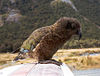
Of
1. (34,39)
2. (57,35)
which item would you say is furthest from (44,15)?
(57,35)

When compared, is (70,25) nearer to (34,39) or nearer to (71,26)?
(71,26)

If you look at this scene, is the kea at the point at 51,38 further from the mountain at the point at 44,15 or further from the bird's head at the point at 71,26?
the mountain at the point at 44,15

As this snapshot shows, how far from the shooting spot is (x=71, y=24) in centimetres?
276

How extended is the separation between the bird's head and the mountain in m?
32.9

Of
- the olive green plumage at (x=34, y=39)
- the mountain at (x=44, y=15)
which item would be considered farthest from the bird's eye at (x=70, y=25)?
the mountain at (x=44, y=15)

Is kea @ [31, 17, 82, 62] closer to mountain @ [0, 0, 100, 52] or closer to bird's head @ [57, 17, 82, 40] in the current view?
bird's head @ [57, 17, 82, 40]

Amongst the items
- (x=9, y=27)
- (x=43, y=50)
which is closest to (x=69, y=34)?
(x=43, y=50)

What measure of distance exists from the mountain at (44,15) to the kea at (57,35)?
108 feet

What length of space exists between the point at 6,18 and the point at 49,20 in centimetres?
850

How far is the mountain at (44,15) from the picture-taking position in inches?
1593

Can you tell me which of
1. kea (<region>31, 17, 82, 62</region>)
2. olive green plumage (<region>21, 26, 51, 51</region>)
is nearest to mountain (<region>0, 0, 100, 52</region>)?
olive green plumage (<region>21, 26, 51, 51</region>)

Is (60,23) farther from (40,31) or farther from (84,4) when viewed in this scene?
(84,4)

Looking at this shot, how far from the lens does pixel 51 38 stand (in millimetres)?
2801

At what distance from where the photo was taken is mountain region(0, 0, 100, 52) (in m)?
40.5
